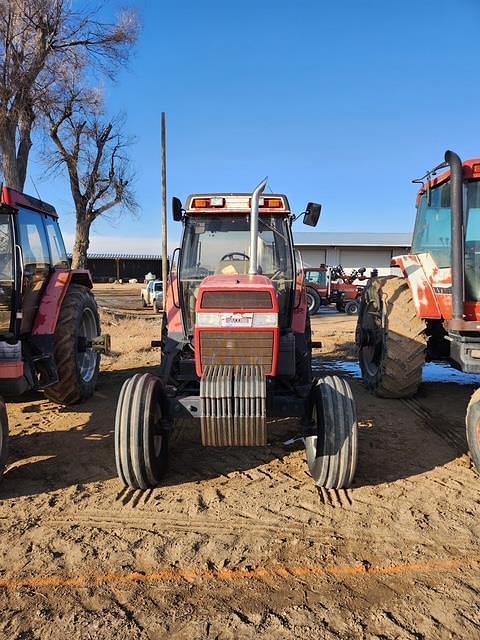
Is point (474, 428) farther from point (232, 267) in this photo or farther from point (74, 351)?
point (74, 351)

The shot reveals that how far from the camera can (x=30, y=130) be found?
11.9m

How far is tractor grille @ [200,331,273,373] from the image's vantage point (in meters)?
3.89

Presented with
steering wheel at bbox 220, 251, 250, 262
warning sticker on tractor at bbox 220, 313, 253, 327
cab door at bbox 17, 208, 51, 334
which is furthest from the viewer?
steering wheel at bbox 220, 251, 250, 262

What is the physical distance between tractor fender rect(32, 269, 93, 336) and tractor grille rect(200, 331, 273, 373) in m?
2.19

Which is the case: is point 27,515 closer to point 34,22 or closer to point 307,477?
point 307,477

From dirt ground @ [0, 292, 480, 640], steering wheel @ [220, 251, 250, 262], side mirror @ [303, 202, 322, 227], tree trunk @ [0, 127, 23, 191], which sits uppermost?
tree trunk @ [0, 127, 23, 191]

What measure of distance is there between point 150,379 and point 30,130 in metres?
10.2

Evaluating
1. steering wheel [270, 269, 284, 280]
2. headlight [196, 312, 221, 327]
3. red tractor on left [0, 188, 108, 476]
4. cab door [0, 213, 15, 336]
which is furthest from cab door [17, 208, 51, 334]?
steering wheel [270, 269, 284, 280]

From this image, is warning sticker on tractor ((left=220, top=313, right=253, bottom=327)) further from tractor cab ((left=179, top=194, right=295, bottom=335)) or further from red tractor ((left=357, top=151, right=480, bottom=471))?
red tractor ((left=357, top=151, right=480, bottom=471))

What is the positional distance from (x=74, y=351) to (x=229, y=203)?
7.69 ft

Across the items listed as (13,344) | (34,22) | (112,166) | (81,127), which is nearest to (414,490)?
(13,344)

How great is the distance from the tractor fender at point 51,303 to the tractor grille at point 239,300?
2.21m

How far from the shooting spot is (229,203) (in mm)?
5121

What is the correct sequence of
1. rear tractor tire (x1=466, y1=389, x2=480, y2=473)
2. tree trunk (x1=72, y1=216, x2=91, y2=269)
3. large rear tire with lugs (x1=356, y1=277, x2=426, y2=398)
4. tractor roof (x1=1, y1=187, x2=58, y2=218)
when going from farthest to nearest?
tree trunk (x1=72, y1=216, x2=91, y2=269)
large rear tire with lugs (x1=356, y1=277, x2=426, y2=398)
tractor roof (x1=1, y1=187, x2=58, y2=218)
rear tractor tire (x1=466, y1=389, x2=480, y2=473)
